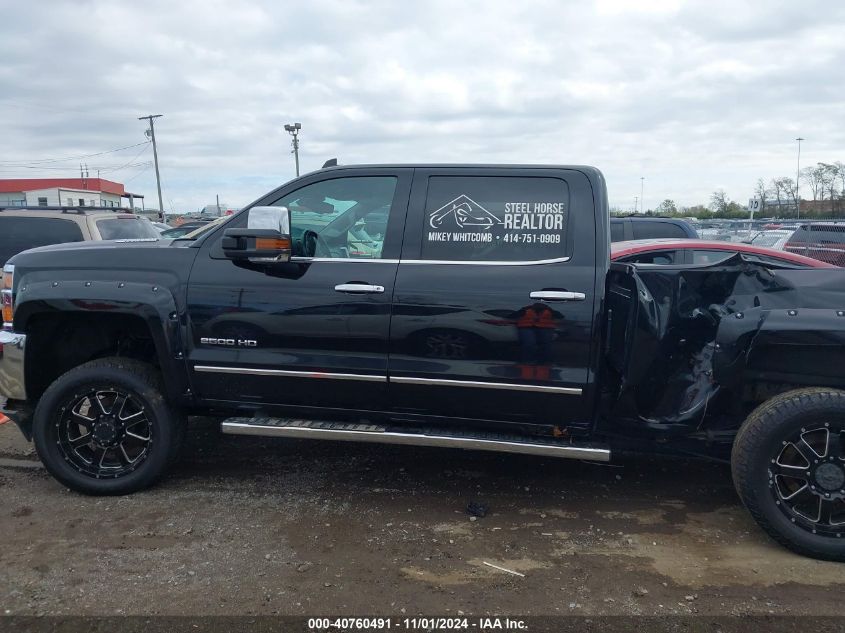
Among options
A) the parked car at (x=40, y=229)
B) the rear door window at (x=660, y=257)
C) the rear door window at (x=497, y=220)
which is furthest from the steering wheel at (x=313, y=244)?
the parked car at (x=40, y=229)

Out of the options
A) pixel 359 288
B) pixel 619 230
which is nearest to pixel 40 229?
pixel 359 288

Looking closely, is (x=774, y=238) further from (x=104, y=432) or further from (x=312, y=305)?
(x=104, y=432)

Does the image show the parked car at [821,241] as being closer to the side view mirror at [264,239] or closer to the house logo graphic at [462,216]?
the house logo graphic at [462,216]

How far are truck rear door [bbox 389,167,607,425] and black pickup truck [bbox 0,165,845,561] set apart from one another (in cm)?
1

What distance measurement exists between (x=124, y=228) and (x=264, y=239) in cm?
615

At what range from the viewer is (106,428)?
4242 mm

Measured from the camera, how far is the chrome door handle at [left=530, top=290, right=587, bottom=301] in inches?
147

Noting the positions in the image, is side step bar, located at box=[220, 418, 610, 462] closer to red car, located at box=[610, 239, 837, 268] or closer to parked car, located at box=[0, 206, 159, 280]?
red car, located at box=[610, 239, 837, 268]

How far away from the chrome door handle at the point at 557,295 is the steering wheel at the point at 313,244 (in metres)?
1.28

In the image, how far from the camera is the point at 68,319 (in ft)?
14.4

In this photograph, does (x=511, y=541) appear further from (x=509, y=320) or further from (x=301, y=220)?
(x=301, y=220)

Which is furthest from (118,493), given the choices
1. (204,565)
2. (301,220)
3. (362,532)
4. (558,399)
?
(558,399)

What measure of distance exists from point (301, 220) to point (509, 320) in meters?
1.41

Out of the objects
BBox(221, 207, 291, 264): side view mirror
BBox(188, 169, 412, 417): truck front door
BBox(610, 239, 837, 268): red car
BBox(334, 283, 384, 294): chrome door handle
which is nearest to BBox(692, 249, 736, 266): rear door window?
BBox(610, 239, 837, 268): red car
